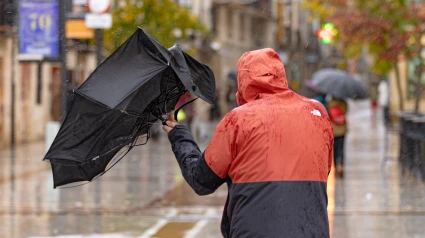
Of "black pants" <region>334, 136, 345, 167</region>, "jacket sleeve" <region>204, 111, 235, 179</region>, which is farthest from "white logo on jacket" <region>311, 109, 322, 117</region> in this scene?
"black pants" <region>334, 136, 345, 167</region>

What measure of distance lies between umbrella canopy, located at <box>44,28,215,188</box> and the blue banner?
10203 mm

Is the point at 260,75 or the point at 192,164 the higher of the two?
the point at 260,75

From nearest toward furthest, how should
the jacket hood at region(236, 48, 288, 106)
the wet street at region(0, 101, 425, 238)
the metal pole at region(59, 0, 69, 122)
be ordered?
the jacket hood at region(236, 48, 288, 106)
the wet street at region(0, 101, 425, 238)
the metal pole at region(59, 0, 69, 122)

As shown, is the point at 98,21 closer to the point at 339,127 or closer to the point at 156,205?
the point at 156,205

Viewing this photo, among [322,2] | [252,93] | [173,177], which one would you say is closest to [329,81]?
[173,177]

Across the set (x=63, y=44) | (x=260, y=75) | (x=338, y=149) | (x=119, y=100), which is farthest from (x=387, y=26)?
(x=260, y=75)

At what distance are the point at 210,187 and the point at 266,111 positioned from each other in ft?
1.44

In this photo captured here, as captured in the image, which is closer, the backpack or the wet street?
the wet street

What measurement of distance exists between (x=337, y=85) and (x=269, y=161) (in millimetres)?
13023

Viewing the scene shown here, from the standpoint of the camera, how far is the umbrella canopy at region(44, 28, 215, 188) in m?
4.76

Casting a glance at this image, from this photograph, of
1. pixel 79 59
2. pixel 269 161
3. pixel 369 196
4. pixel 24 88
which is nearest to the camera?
pixel 269 161

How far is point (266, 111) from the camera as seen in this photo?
436cm

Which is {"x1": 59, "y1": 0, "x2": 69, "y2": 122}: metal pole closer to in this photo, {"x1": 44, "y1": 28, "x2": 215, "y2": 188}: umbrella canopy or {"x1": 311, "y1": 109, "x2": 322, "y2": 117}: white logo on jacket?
{"x1": 44, "y1": 28, "x2": 215, "y2": 188}: umbrella canopy

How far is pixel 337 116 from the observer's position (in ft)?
54.0
